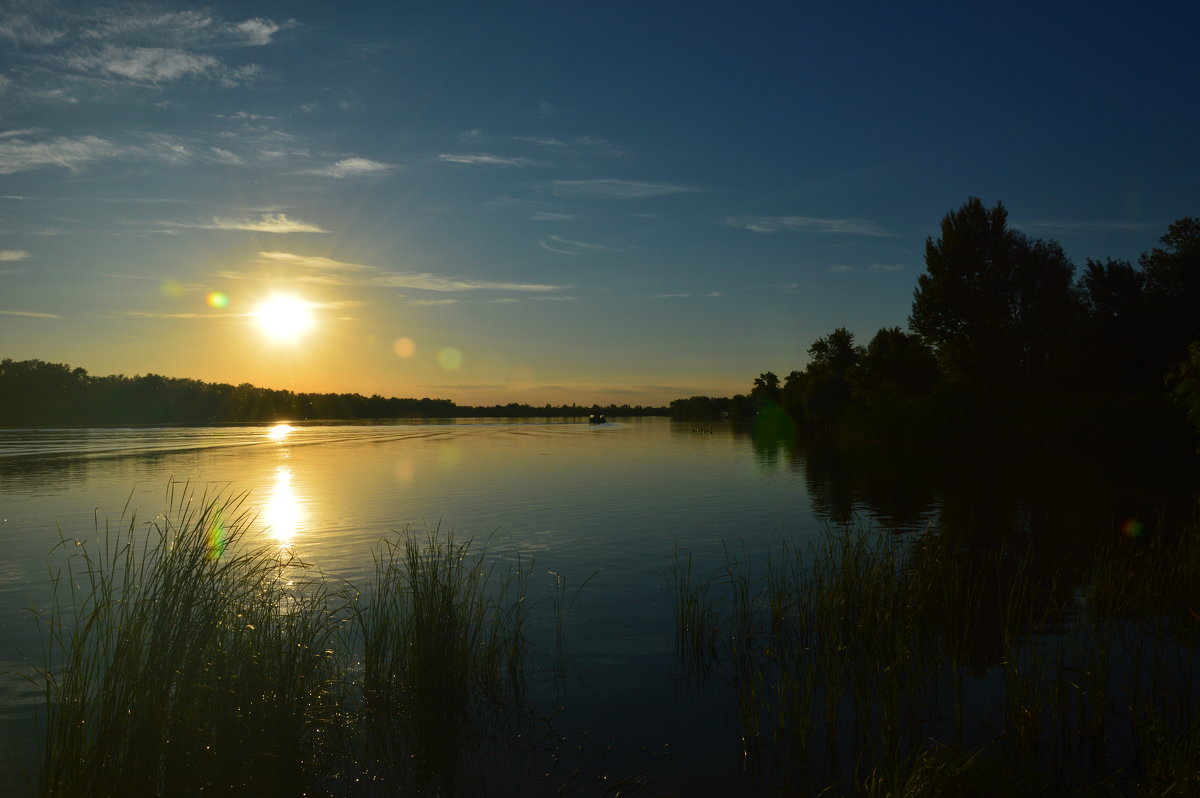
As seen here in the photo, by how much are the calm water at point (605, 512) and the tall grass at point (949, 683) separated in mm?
1011

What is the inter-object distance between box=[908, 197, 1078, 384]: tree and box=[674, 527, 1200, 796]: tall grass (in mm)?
53803

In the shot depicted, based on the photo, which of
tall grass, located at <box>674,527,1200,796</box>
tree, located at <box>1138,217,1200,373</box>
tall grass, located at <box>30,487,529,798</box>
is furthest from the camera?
tree, located at <box>1138,217,1200,373</box>

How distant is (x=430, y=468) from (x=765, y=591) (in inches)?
1531

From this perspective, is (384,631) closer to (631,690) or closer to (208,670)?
(208,670)

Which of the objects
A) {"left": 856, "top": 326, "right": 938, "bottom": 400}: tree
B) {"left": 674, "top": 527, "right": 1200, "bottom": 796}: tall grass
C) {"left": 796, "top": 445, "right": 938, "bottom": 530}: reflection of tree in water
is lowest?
{"left": 796, "top": 445, "right": 938, "bottom": 530}: reflection of tree in water

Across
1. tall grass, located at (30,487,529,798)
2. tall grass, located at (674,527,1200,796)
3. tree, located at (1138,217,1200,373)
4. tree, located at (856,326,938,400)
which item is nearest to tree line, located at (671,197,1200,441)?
tree, located at (1138,217,1200,373)

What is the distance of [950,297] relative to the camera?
216ft

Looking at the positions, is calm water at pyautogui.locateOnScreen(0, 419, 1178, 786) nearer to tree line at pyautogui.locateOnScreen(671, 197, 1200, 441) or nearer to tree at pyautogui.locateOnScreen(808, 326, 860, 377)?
tree line at pyautogui.locateOnScreen(671, 197, 1200, 441)

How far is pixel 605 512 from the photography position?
2997 cm

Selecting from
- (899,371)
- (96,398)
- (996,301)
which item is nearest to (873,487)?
(996,301)

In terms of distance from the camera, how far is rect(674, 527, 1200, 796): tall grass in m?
7.71

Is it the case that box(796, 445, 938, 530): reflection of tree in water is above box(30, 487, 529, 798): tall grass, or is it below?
below

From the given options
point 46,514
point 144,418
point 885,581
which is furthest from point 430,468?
point 144,418

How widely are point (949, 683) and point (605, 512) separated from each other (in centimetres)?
1980
